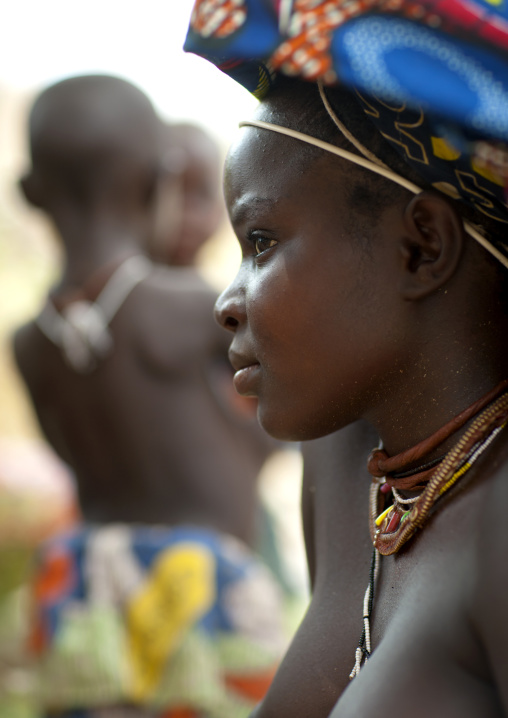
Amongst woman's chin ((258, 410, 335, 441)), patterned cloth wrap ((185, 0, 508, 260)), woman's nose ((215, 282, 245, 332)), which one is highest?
patterned cloth wrap ((185, 0, 508, 260))

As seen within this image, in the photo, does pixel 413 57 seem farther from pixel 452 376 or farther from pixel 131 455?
pixel 131 455

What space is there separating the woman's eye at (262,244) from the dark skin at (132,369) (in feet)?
5.25

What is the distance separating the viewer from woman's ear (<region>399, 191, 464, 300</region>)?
101cm

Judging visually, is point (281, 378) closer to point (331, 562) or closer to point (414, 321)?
point (414, 321)

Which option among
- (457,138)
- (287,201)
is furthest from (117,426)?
(457,138)

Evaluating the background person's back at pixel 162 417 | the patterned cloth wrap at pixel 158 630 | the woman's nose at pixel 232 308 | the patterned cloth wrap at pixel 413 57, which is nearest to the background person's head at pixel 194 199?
the background person's back at pixel 162 417

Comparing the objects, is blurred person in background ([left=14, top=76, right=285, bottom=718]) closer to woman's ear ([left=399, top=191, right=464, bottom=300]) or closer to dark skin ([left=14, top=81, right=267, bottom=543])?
dark skin ([left=14, top=81, right=267, bottom=543])

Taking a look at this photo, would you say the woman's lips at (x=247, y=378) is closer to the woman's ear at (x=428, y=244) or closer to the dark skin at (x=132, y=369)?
the woman's ear at (x=428, y=244)

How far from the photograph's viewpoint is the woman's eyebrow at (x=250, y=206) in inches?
42.6

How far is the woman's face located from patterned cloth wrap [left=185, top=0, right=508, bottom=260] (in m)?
0.13

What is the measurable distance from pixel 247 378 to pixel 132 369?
64.6 inches

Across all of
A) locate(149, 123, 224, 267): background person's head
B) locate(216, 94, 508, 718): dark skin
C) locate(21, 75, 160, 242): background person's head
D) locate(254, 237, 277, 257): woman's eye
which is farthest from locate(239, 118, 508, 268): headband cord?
locate(149, 123, 224, 267): background person's head

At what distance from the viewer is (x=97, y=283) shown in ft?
8.90

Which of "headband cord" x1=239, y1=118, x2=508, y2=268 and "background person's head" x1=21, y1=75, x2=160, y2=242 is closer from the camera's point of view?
Answer: "headband cord" x1=239, y1=118, x2=508, y2=268
